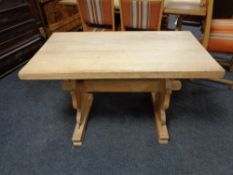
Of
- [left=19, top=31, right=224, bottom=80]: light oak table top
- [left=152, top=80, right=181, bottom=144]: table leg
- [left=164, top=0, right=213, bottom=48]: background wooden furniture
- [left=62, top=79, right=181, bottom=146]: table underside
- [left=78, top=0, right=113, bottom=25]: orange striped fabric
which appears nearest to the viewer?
[left=19, top=31, right=224, bottom=80]: light oak table top

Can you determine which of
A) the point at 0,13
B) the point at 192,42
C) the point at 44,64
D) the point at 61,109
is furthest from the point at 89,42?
the point at 0,13

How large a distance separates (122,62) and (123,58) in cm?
5

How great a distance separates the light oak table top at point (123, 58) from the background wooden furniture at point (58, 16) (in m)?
1.67

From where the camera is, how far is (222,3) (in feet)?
5.40

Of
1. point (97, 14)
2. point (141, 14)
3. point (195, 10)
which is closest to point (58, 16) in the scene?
point (97, 14)

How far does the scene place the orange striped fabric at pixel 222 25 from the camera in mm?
1629

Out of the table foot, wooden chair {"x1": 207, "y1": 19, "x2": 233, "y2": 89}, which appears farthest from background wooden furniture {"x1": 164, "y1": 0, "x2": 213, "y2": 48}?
the table foot

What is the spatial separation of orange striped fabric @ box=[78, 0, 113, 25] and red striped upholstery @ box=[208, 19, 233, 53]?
1016mm

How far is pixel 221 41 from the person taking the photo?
1681 millimetres

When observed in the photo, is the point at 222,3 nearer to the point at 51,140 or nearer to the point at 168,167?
the point at 168,167

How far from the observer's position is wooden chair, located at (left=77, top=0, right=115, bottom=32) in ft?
5.82

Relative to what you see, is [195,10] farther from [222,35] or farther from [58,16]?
[58,16]

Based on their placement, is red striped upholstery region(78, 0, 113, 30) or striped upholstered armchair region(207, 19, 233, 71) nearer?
striped upholstered armchair region(207, 19, 233, 71)

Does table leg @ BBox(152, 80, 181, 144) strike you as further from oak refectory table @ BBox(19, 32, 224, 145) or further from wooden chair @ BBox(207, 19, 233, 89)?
wooden chair @ BBox(207, 19, 233, 89)
